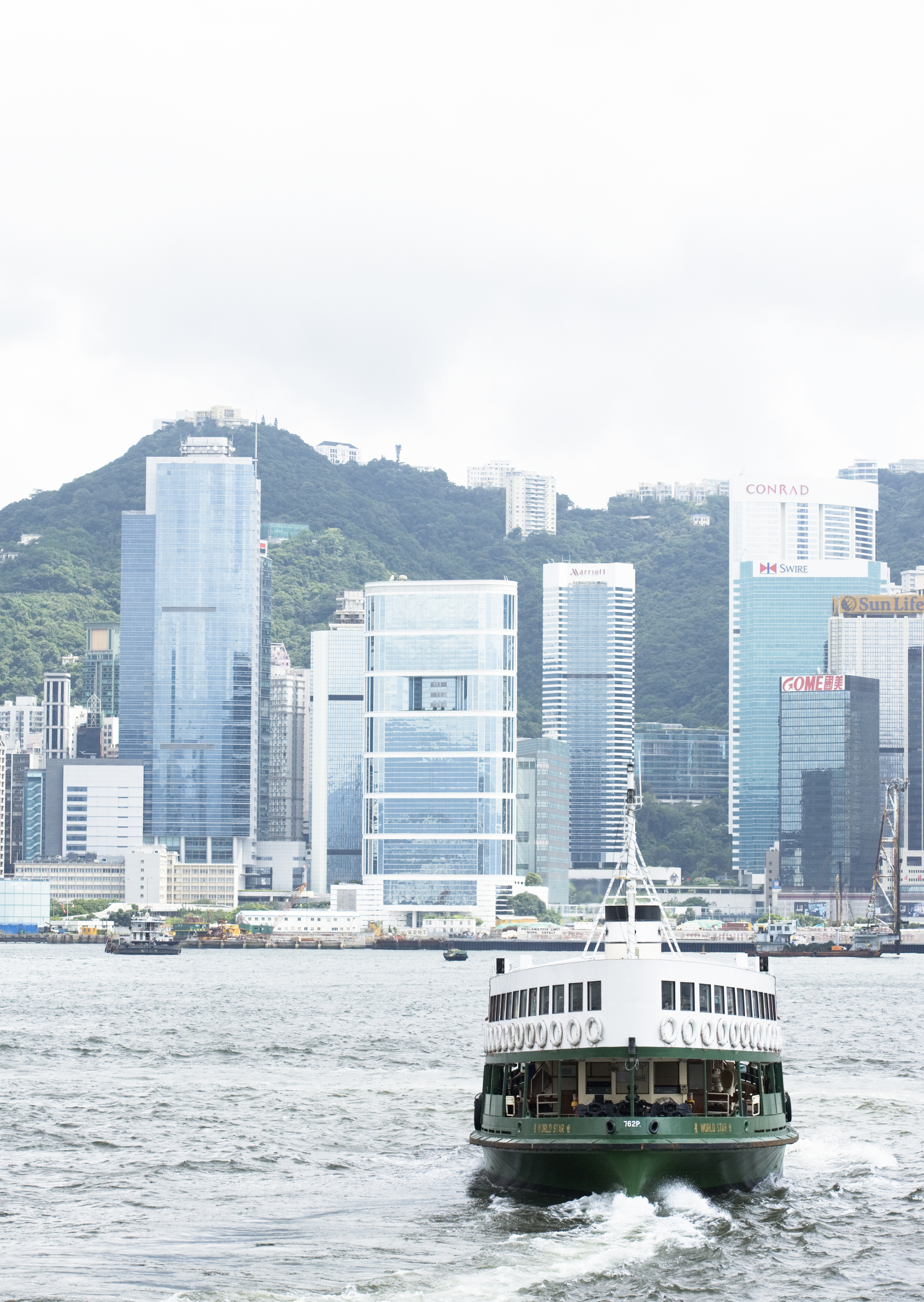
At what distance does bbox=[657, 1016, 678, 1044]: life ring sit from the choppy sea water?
3.02 meters

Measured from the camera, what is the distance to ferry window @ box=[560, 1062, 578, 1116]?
48312 mm

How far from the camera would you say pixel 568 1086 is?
160 feet

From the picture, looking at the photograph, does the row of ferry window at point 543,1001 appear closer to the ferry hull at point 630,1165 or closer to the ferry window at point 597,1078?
the ferry window at point 597,1078

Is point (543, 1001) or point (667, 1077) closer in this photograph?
point (667, 1077)

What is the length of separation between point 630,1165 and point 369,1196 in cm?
882

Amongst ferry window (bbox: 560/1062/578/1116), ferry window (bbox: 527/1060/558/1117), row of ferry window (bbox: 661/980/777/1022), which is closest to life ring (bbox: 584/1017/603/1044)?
row of ferry window (bbox: 661/980/777/1022)

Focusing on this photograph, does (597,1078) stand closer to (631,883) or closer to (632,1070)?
(632,1070)

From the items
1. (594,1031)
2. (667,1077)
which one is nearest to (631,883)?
(667,1077)

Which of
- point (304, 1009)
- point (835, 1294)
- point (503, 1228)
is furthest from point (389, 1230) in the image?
point (304, 1009)

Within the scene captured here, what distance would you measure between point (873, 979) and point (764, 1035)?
134m

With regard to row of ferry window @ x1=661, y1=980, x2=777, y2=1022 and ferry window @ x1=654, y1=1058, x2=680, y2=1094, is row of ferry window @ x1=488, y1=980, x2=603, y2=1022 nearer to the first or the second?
row of ferry window @ x1=661, y1=980, x2=777, y2=1022

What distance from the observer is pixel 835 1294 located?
4262 cm

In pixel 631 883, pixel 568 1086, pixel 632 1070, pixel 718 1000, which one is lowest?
pixel 568 1086

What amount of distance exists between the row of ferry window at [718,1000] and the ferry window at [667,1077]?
1459 mm
